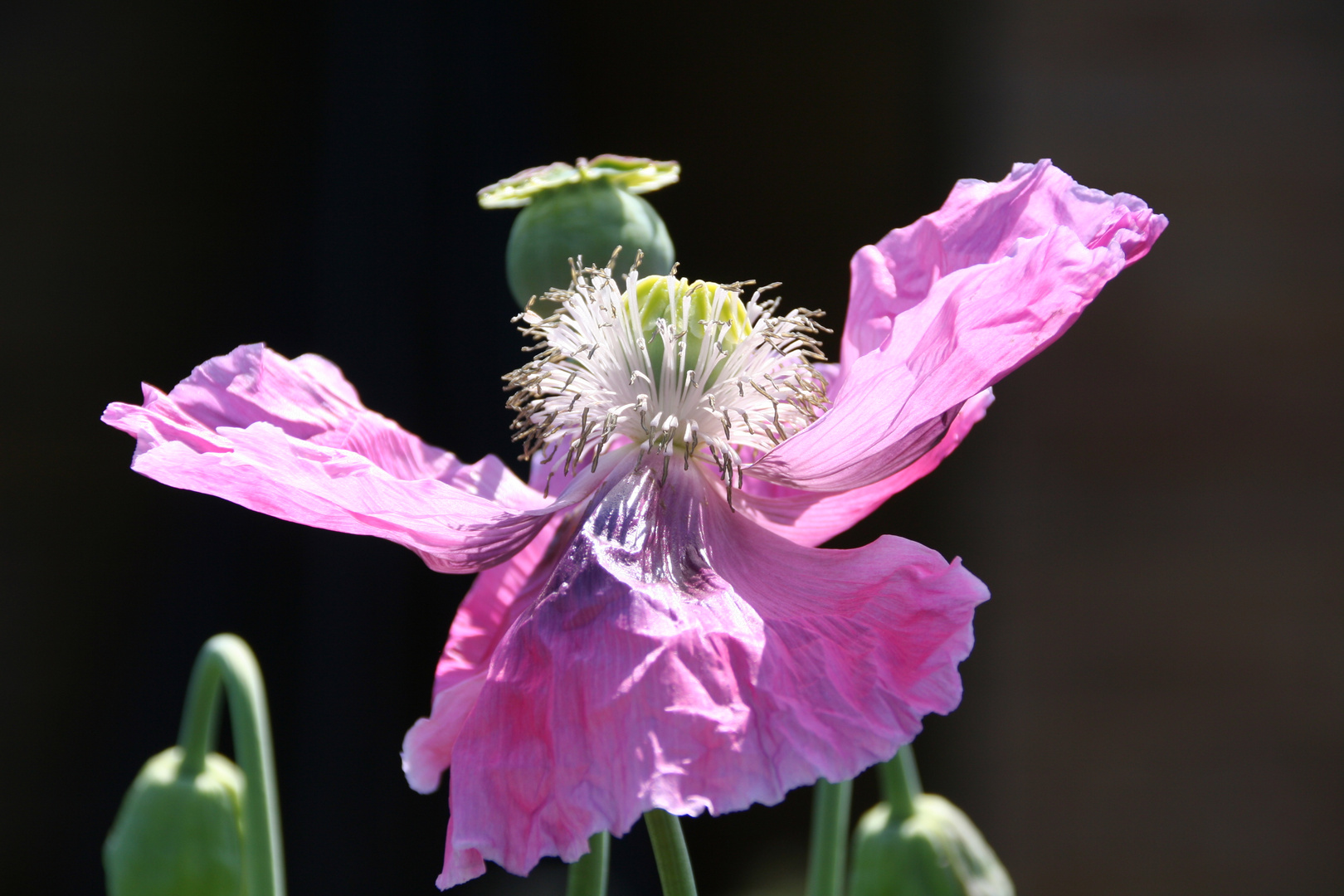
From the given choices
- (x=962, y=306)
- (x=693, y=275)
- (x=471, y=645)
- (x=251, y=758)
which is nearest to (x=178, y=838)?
(x=251, y=758)

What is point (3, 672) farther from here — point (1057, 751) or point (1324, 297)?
point (1324, 297)

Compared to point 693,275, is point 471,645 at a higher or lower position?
higher

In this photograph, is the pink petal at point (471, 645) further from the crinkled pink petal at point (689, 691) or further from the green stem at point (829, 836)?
the green stem at point (829, 836)

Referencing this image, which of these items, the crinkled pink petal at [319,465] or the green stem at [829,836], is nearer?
the crinkled pink petal at [319,465]

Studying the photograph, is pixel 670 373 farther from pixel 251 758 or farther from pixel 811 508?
pixel 251 758

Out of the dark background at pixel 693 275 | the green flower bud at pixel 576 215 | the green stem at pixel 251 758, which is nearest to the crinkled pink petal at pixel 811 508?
the green flower bud at pixel 576 215

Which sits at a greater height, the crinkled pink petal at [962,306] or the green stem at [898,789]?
the crinkled pink petal at [962,306]

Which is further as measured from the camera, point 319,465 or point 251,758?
point 251,758
